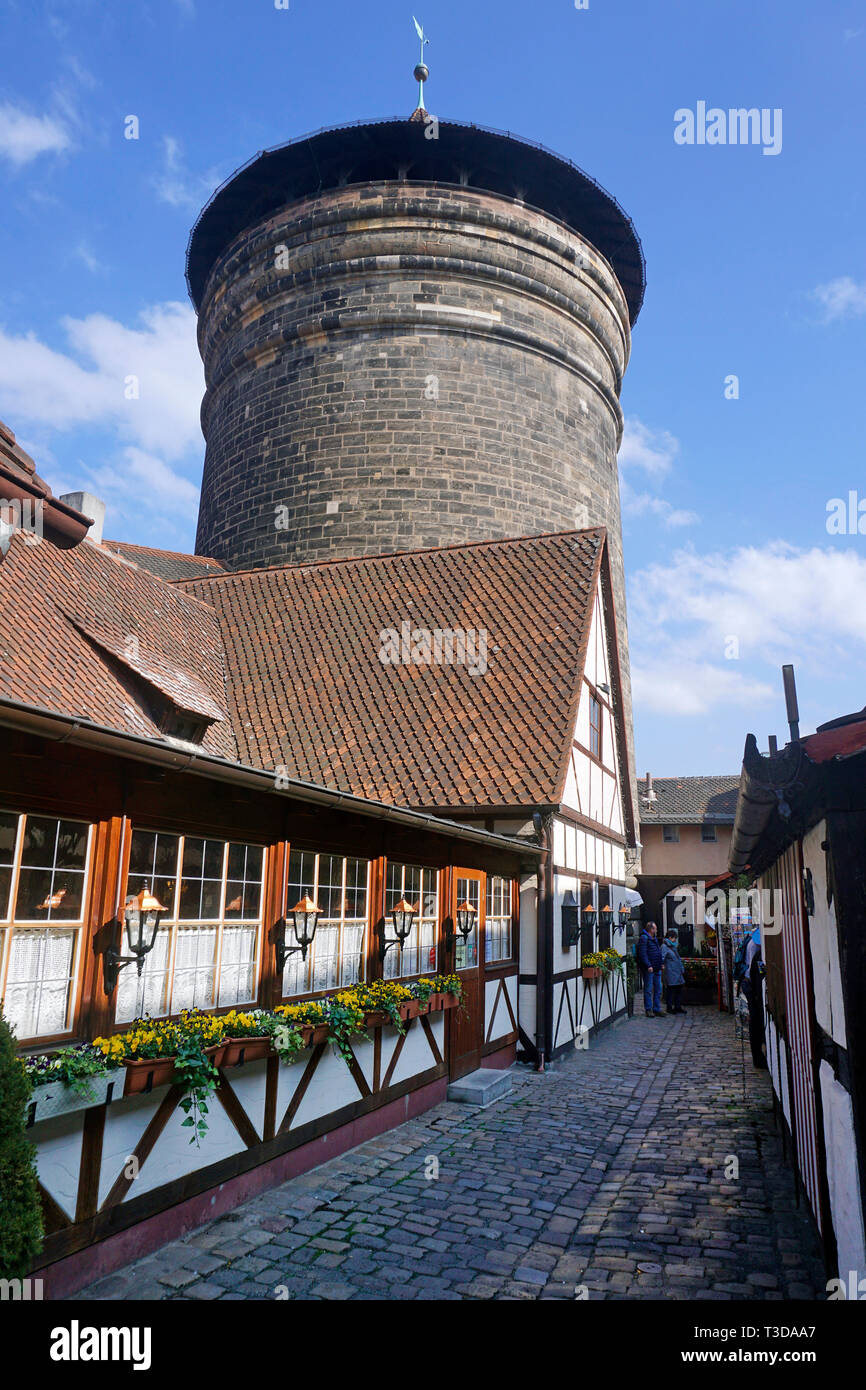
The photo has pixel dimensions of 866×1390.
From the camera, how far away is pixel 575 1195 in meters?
6.46

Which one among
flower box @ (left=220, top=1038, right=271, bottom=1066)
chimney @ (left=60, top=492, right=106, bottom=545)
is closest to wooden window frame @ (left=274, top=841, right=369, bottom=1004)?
flower box @ (left=220, top=1038, right=271, bottom=1066)

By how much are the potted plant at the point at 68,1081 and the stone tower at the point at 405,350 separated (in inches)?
621

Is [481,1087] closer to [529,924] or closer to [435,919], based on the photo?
[435,919]

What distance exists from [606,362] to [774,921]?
18962 mm

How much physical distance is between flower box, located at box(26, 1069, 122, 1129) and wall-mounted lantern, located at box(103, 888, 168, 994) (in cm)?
53

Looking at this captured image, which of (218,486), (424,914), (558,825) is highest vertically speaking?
(218,486)

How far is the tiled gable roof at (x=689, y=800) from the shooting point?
33.3 metres

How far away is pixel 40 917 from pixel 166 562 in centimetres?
1552

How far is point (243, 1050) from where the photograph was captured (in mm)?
5570

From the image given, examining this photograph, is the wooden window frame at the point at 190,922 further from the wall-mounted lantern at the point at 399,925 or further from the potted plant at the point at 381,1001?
the wall-mounted lantern at the point at 399,925
